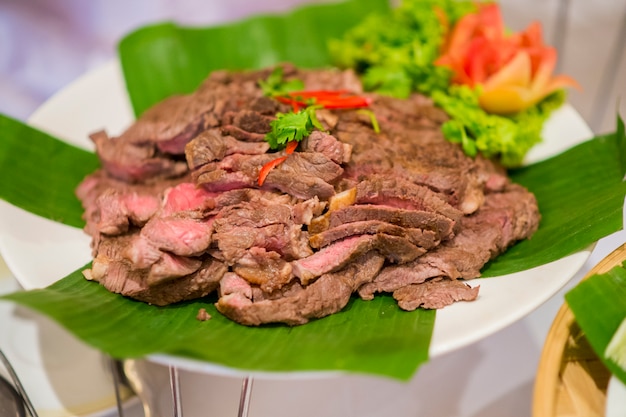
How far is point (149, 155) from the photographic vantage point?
3.51 meters

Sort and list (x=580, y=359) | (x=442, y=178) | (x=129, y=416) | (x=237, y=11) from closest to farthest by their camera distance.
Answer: (x=580, y=359), (x=129, y=416), (x=442, y=178), (x=237, y=11)

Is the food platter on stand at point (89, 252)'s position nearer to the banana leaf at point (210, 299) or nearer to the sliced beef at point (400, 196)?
the banana leaf at point (210, 299)

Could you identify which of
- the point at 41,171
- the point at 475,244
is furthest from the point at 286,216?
the point at 41,171

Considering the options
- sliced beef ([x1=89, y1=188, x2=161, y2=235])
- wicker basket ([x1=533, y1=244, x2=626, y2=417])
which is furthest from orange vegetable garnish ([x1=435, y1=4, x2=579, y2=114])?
sliced beef ([x1=89, y1=188, x2=161, y2=235])

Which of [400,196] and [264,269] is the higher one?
[400,196]

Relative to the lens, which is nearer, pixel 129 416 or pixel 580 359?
pixel 580 359

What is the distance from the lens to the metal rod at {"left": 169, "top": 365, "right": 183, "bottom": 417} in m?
2.90

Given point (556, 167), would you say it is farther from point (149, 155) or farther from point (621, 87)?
point (149, 155)

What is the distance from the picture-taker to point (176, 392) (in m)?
2.93

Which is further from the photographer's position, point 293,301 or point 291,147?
point 291,147

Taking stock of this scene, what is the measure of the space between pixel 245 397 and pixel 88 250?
1196 millimetres

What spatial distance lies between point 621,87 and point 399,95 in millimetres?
2348

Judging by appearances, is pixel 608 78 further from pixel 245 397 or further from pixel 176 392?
pixel 176 392

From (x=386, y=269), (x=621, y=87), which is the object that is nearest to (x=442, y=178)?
(x=386, y=269)
